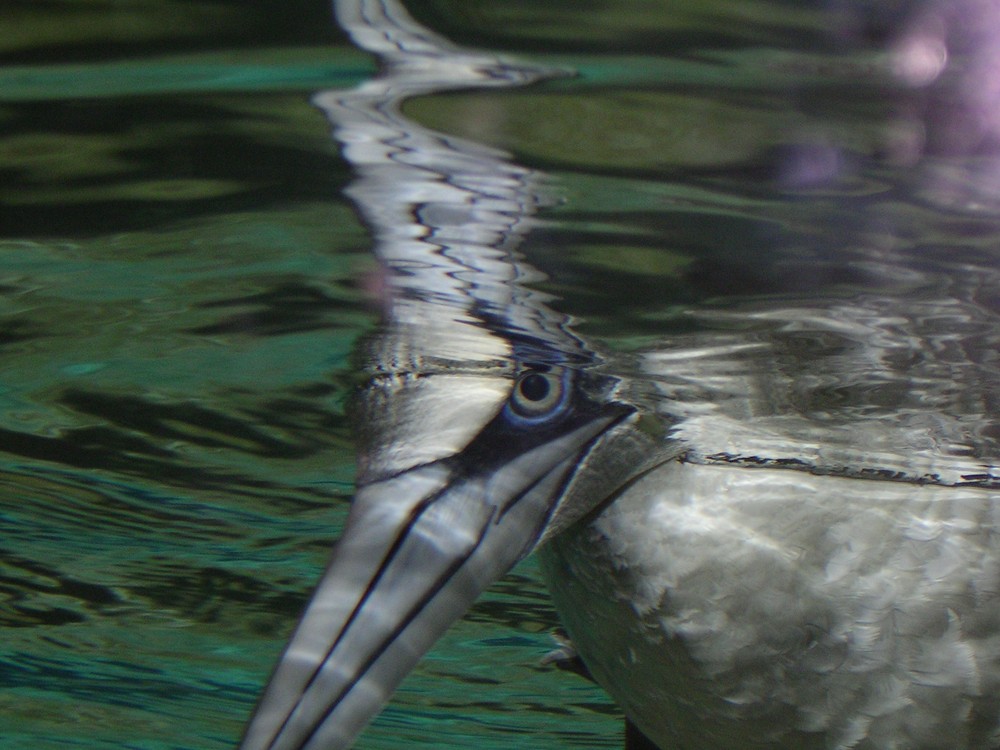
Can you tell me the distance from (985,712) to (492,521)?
151cm

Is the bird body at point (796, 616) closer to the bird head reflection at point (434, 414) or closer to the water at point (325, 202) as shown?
the bird head reflection at point (434, 414)

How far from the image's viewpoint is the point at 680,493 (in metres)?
3.27

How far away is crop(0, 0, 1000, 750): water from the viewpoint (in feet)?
5.89

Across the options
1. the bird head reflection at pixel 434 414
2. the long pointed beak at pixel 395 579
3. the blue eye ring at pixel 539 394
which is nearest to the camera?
the bird head reflection at pixel 434 414

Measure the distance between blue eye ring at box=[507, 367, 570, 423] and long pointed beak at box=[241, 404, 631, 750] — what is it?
0.45 feet

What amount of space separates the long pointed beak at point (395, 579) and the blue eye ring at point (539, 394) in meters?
0.14

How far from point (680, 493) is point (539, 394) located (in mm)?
547

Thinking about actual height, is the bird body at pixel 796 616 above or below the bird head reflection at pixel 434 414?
below

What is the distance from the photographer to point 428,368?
338cm

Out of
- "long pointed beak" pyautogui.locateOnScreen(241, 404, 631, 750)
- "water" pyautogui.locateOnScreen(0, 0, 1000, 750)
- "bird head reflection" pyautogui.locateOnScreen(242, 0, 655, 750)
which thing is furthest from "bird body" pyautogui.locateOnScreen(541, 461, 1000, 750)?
"water" pyautogui.locateOnScreen(0, 0, 1000, 750)

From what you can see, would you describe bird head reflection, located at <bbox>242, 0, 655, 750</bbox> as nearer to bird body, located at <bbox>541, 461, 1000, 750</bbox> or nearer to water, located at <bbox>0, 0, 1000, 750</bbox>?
water, located at <bbox>0, 0, 1000, 750</bbox>

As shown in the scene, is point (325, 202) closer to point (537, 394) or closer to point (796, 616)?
point (537, 394)

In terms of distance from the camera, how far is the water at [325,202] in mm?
1796

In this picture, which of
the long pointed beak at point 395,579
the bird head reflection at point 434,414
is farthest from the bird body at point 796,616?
the long pointed beak at point 395,579
